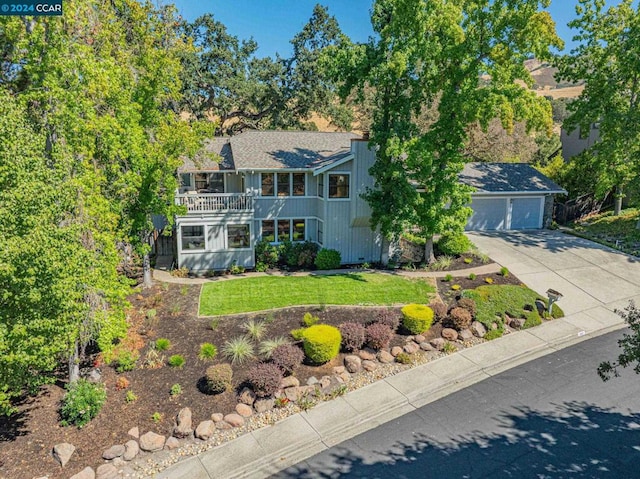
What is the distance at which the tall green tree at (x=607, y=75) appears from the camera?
A: 81.9 feet

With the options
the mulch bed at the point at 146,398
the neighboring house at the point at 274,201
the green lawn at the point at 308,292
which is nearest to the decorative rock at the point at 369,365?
the mulch bed at the point at 146,398

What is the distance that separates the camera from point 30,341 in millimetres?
7965

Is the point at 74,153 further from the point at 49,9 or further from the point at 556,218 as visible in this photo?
the point at 556,218

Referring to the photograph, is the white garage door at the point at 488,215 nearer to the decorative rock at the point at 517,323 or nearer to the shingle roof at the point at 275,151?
the shingle roof at the point at 275,151

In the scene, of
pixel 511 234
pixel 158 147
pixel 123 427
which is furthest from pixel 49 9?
pixel 511 234

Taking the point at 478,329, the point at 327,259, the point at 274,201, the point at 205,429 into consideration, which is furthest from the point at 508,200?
the point at 205,429

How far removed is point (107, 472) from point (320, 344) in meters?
6.20

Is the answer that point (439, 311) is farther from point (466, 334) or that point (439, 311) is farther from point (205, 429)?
point (205, 429)

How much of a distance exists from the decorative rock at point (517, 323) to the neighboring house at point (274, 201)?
26.8 ft

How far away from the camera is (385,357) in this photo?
13516 millimetres

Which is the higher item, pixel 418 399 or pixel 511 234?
pixel 511 234

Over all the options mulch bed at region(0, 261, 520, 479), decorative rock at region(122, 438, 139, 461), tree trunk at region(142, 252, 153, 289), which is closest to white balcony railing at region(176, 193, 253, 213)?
tree trunk at region(142, 252, 153, 289)

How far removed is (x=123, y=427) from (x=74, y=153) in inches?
279

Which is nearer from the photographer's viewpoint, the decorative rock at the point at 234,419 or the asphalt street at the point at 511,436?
the asphalt street at the point at 511,436
